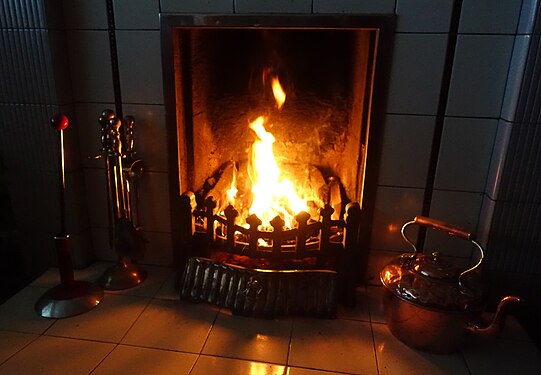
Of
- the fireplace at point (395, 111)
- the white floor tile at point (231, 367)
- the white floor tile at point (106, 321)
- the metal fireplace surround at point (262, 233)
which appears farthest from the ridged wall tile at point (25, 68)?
the white floor tile at point (231, 367)

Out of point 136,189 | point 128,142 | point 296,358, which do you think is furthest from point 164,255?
point 296,358

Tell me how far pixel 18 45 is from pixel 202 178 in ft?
2.55

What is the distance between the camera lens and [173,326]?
132 cm

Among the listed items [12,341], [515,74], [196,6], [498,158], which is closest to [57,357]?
[12,341]

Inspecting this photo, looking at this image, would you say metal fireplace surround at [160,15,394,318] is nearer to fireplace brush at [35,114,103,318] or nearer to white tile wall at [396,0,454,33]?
white tile wall at [396,0,454,33]

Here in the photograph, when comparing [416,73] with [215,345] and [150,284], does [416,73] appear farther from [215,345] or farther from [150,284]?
[150,284]

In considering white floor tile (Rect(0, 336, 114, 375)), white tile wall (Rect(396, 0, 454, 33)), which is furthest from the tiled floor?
white tile wall (Rect(396, 0, 454, 33))

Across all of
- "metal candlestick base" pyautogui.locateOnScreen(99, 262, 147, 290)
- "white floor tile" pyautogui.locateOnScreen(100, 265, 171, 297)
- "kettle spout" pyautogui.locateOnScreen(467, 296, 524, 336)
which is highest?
"kettle spout" pyautogui.locateOnScreen(467, 296, 524, 336)

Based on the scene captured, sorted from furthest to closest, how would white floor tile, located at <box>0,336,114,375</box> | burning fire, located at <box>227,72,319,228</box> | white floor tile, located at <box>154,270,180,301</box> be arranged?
burning fire, located at <box>227,72,319,228</box>
white floor tile, located at <box>154,270,180,301</box>
white floor tile, located at <box>0,336,114,375</box>

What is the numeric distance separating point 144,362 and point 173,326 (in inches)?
6.8

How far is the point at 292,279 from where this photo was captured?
1388 mm

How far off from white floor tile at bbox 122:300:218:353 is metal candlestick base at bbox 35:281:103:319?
0.20 metres

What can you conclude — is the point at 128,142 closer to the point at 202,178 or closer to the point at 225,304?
the point at 202,178

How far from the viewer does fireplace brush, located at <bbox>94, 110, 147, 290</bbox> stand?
1.38 m
